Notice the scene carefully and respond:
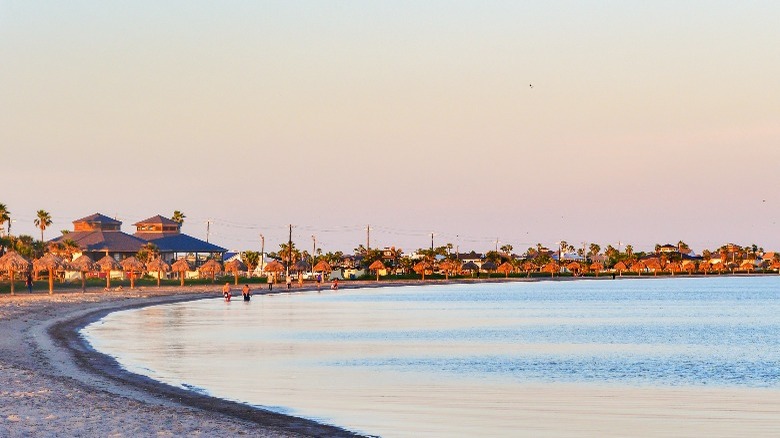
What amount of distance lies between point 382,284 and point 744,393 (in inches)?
4337

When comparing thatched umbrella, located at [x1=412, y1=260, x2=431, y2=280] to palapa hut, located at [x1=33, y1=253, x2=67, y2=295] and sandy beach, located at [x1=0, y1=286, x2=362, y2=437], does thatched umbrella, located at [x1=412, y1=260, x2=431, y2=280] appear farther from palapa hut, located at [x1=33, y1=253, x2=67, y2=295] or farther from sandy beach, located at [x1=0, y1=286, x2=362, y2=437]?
sandy beach, located at [x1=0, y1=286, x2=362, y2=437]

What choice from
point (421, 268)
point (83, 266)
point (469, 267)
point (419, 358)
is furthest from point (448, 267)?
point (419, 358)

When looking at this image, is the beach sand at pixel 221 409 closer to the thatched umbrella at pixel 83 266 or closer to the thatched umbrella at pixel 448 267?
the thatched umbrella at pixel 83 266

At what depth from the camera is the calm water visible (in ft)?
68.7

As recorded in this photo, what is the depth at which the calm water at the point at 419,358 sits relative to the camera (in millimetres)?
20953

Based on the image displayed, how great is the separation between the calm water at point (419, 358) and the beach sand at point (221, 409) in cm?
89

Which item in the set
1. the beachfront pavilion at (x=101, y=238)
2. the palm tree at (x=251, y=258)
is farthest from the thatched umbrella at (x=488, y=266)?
the beachfront pavilion at (x=101, y=238)

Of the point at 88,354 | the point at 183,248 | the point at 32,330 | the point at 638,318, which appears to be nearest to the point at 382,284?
the point at 183,248

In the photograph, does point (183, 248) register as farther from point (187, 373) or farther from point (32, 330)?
point (187, 373)

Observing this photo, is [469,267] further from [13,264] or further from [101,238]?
[13,264]

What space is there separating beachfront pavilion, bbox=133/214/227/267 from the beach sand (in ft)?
334

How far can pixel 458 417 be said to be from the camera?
19.4 meters

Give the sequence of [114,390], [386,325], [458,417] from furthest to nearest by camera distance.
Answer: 1. [386,325]
2. [114,390]
3. [458,417]

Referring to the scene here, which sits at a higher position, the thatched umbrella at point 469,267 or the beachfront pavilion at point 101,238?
the beachfront pavilion at point 101,238
